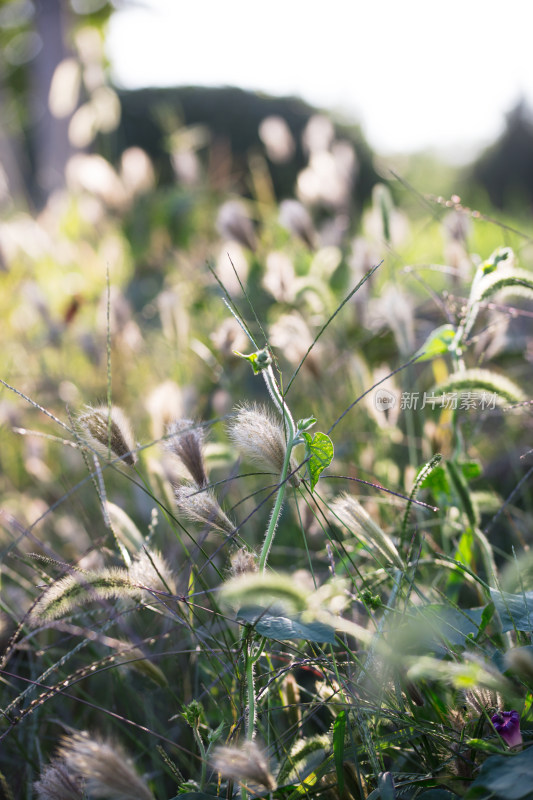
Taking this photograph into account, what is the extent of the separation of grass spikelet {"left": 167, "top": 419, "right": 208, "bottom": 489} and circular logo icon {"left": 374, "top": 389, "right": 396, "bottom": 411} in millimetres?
651

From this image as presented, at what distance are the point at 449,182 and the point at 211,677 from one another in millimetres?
9415

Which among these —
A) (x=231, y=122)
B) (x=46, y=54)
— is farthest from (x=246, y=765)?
(x=231, y=122)

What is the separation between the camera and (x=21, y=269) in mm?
3436

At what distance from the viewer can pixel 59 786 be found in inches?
28.8

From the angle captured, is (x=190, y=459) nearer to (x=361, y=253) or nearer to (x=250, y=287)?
(x=361, y=253)

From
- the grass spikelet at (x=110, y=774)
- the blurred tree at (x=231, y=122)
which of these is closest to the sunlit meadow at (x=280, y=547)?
the grass spikelet at (x=110, y=774)

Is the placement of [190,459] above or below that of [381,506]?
above

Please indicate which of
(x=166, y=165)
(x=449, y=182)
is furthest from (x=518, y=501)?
(x=449, y=182)

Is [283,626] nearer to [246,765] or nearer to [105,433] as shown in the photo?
[246,765]

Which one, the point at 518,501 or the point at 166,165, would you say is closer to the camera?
the point at 518,501

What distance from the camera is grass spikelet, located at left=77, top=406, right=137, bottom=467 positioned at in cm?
88

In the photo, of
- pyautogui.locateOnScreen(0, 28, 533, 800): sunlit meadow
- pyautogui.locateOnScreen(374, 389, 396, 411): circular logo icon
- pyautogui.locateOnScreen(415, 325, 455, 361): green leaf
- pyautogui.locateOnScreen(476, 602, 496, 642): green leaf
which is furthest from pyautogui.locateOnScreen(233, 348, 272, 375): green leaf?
pyautogui.locateOnScreen(374, 389, 396, 411): circular logo icon

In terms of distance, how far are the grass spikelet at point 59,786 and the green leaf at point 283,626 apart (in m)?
0.26

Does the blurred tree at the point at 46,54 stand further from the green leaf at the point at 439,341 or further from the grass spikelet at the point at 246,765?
the grass spikelet at the point at 246,765
